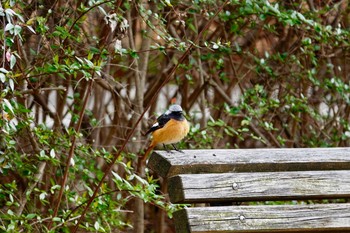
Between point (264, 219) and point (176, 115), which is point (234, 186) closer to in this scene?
point (264, 219)

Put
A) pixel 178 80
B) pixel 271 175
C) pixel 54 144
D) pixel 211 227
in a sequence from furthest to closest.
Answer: pixel 178 80
pixel 54 144
pixel 271 175
pixel 211 227

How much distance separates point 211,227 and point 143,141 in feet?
9.18

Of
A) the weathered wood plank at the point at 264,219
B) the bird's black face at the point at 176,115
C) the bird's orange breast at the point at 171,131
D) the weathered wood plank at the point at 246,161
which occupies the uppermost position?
the bird's black face at the point at 176,115

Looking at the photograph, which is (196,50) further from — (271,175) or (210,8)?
(271,175)

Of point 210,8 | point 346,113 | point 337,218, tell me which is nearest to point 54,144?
point 210,8

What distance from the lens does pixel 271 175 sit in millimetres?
3053

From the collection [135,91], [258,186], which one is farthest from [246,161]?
[135,91]

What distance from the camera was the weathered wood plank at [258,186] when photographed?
2.90m

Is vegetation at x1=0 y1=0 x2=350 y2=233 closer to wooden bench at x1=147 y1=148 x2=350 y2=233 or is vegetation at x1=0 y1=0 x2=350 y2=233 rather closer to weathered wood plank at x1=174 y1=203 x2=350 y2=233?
wooden bench at x1=147 y1=148 x2=350 y2=233

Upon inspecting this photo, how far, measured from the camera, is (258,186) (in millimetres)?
3008

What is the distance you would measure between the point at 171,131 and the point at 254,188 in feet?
3.93

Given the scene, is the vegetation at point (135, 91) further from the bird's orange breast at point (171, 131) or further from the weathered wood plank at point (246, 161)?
the weathered wood plank at point (246, 161)

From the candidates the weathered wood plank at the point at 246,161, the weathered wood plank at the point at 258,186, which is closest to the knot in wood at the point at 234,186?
the weathered wood plank at the point at 258,186

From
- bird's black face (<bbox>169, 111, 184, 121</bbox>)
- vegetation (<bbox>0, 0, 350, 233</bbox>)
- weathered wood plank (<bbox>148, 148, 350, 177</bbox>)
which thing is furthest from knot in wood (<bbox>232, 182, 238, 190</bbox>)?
bird's black face (<bbox>169, 111, 184, 121</bbox>)
